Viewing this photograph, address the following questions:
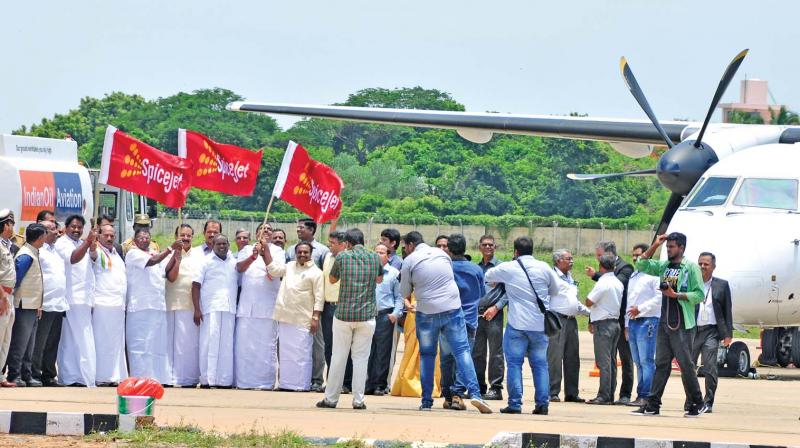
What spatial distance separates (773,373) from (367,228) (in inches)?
1402

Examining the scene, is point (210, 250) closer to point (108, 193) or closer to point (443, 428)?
point (443, 428)

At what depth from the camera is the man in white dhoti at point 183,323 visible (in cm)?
1522

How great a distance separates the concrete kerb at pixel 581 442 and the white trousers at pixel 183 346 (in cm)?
585

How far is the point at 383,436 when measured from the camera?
34.6 feet

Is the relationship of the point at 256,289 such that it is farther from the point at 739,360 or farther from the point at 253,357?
the point at 739,360

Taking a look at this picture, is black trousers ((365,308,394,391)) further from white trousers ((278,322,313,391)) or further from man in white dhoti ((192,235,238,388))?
man in white dhoti ((192,235,238,388))

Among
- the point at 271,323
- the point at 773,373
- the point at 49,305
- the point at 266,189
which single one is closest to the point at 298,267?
the point at 271,323

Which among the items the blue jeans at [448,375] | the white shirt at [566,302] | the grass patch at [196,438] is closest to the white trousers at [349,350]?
the blue jeans at [448,375]

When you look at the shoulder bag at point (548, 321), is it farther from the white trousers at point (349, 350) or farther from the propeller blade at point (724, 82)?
the propeller blade at point (724, 82)

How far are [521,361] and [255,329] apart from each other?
343 centimetres

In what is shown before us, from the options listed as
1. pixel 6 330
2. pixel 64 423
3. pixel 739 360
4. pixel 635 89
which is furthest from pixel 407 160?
pixel 64 423

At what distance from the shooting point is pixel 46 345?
578 inches

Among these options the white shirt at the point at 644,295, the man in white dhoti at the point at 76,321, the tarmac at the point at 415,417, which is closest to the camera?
the tarmac at the point at 415,417

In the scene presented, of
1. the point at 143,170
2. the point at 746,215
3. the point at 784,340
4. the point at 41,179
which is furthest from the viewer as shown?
the point at 41,179
